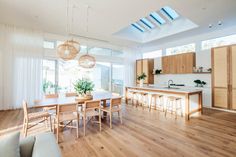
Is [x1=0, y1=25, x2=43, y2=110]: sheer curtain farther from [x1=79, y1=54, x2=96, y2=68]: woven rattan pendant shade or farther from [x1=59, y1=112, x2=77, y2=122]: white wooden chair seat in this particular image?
[x1=59, y1=112, x2=77, y2=122]: white wooden chair seat

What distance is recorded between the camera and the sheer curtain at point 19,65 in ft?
16.4

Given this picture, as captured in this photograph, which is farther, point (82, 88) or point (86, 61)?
point (86, 61)

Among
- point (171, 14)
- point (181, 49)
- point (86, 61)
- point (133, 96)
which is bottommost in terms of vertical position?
point (133, 96)

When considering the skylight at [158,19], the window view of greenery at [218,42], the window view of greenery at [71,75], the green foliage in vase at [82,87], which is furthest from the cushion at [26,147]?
the window view of greenery at [218,42]

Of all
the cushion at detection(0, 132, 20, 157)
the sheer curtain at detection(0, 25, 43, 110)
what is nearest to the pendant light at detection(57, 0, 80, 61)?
the cushion at detection(0, 132, 20, 157)

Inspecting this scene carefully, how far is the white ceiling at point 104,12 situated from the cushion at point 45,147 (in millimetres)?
3257

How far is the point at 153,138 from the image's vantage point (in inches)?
115

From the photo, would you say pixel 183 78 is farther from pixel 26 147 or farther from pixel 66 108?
pixel 26 147

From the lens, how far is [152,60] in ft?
26.8

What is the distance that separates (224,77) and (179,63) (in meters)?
1.94

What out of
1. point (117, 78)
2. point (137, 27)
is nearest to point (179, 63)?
point (137, 27)

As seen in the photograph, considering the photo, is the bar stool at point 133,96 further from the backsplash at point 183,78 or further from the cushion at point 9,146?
the cushion at point 9,146

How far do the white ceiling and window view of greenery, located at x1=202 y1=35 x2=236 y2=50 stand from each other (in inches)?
23.8

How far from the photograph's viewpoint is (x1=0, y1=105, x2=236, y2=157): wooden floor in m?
2.38
